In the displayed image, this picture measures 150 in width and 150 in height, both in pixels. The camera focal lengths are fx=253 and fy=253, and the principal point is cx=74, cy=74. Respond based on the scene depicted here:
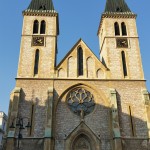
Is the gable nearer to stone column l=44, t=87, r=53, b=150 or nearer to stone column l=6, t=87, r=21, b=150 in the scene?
stone column l=44, t=87, r=53, b=150

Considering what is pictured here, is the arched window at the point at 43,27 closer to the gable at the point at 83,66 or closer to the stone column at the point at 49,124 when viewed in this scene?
the gable at the point at 83,66

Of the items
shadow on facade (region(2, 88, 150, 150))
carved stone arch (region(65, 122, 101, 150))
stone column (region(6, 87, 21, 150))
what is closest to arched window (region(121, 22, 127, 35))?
shadow on facade (region(2, 88, 150, 150))

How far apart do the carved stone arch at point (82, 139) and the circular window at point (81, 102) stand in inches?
61.1

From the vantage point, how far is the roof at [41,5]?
3203 cm

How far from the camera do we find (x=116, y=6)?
33.2m

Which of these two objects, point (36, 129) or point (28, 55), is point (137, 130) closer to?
point (36, 129)

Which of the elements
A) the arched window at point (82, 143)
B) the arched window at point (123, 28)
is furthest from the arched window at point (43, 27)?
the arched window at point (82, 143)

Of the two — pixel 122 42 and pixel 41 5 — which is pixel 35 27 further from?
pixel 122 42

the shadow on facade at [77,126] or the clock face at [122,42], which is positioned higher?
the clock face at [122,42]

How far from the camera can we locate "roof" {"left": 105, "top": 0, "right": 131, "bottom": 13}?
32.7 m

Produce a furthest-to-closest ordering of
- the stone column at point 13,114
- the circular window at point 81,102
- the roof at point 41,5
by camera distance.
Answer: the roof at point 41,5
the circular window at point 81,102
the stone column at point 13,114

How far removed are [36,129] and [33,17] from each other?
14.2m

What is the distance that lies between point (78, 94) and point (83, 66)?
10.9ft

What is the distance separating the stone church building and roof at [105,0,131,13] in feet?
7.82
